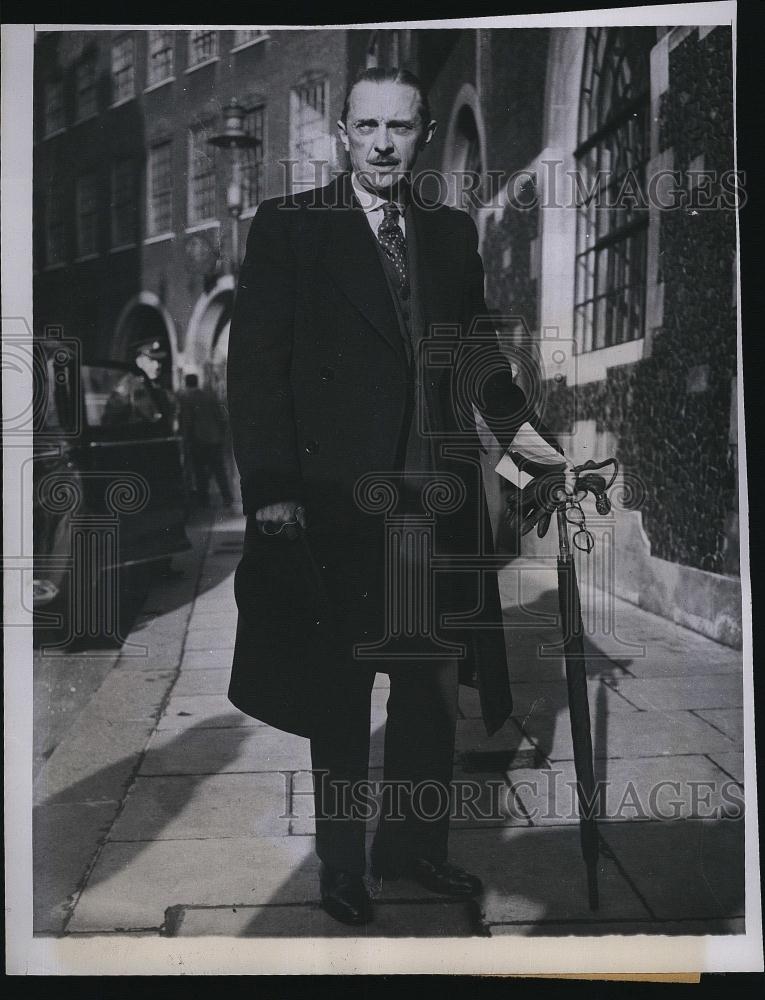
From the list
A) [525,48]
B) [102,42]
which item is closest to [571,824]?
[525,48]

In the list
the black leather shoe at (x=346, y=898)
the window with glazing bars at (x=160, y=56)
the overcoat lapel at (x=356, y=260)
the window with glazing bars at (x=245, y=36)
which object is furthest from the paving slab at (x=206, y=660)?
the window with glazing bars at (x=245, y=36)

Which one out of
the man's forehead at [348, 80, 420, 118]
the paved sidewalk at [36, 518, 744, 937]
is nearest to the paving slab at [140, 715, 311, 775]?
the paved sidewalk at [36, 518, 744, 937]

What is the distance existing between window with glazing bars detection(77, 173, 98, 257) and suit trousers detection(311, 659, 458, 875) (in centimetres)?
145

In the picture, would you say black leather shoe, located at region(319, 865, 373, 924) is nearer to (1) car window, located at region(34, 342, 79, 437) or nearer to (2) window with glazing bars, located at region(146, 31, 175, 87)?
(1) car window, located at region(34, 342, 79, 437)

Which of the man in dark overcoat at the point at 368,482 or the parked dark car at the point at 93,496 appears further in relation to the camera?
the parked dark car at the point at 93,496

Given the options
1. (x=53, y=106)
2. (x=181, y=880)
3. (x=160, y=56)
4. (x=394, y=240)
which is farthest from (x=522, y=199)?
(x=181, y=880)

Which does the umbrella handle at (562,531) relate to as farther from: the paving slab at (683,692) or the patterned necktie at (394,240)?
the patterned necktie at (394,240)

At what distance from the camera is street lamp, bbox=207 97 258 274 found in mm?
2725

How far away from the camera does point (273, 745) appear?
9.11 ft

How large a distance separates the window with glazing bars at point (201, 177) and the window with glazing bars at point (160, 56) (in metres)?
0.19

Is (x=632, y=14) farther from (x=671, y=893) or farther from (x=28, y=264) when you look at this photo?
(x=671, y=893)

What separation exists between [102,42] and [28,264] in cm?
69

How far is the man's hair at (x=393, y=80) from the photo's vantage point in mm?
2662

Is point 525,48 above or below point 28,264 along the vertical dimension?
above
